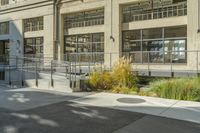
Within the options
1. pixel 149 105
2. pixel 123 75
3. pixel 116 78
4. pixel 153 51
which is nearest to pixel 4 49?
pixel 153 51

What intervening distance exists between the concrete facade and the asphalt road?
9018 mm

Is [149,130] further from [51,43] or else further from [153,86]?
[51,43]

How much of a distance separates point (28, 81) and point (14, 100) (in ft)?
18.3

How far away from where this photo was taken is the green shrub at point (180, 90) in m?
11.6

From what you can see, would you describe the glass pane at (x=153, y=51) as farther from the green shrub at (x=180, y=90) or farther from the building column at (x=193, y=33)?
the green shrub at (x=180, y=90)

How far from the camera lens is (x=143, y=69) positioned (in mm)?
17359

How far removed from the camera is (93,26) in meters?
22.0

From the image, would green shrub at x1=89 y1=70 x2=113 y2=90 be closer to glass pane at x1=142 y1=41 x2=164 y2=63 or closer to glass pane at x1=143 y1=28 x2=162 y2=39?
glass pane at x1=142 y1=41 x2=164 y2=63

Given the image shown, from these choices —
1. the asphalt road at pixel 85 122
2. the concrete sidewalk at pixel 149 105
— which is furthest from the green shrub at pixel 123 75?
the asphalt road at pixel 85 122

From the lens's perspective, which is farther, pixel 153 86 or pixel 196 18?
pixel 196 18

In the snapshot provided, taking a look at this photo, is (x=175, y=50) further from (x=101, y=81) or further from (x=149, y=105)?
(x=149, y=105)

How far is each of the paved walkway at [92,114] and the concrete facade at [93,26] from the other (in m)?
7.14

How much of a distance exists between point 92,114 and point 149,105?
2678mm

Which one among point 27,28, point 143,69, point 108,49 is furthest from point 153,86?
point 27,28
